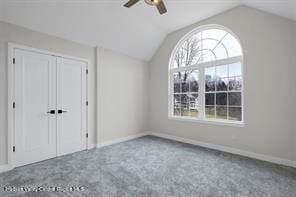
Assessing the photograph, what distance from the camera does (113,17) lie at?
344cm

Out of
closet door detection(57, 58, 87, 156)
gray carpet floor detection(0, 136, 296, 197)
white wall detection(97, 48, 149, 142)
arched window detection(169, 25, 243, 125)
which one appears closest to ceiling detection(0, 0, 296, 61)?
white wall detection(97, 48, 149, 142)

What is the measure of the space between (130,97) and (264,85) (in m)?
3.31

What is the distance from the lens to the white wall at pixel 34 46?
2.64 meters

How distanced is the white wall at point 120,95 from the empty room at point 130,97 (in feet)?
0.11

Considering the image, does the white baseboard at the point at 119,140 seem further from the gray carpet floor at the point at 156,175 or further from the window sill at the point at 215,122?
the window sill at the point at 215,122

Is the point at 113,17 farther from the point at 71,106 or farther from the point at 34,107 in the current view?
the point at 34,107

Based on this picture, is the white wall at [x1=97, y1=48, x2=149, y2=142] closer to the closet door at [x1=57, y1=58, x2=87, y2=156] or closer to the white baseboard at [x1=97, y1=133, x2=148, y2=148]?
the white baseboard at [x1=97, y1=133, x2=148, y2=148]

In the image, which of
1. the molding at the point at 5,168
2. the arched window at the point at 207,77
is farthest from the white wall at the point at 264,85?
the molding at the point at 5,168

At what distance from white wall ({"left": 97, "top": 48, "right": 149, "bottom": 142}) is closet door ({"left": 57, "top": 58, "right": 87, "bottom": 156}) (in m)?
A: 0.42

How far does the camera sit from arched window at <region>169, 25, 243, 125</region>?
141 inches

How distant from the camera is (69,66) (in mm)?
3459

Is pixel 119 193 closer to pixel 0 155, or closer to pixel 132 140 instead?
pixel 0 155

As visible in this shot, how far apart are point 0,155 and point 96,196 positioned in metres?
1.96

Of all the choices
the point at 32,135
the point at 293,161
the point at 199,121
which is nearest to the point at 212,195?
the point at 293,161
